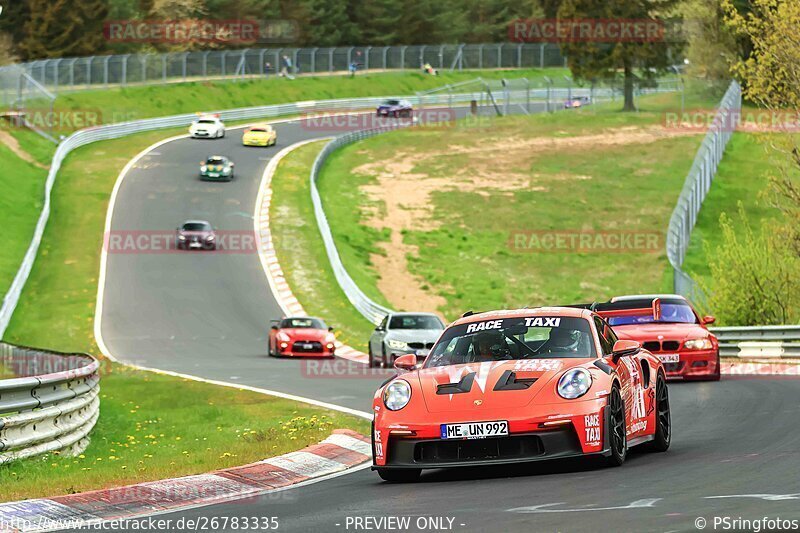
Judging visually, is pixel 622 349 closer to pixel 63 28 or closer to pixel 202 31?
pixel 63 28

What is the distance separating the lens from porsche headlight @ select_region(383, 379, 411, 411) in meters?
11.0

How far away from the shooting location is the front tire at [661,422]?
1230 cm

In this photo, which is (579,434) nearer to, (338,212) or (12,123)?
(338,212)

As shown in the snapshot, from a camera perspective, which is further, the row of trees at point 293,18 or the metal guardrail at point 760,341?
the row of trees at point 293,18

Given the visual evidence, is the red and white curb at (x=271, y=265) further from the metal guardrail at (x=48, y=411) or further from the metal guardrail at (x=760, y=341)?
the metal guardrail at (x=48, y=411)

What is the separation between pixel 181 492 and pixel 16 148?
53.3 m

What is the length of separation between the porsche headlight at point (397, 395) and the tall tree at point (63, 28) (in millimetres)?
84113

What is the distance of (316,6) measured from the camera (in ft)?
392

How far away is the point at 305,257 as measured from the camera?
49312 mm

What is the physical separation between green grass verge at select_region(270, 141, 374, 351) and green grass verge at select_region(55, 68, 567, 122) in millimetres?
17643


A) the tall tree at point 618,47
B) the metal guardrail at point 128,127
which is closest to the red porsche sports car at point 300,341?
the metal guardrail at point 128,127

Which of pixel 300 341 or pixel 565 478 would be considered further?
pixel 300 341

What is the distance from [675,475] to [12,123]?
58.5m

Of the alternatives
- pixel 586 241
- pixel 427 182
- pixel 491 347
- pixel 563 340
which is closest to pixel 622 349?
pixel 563 340
